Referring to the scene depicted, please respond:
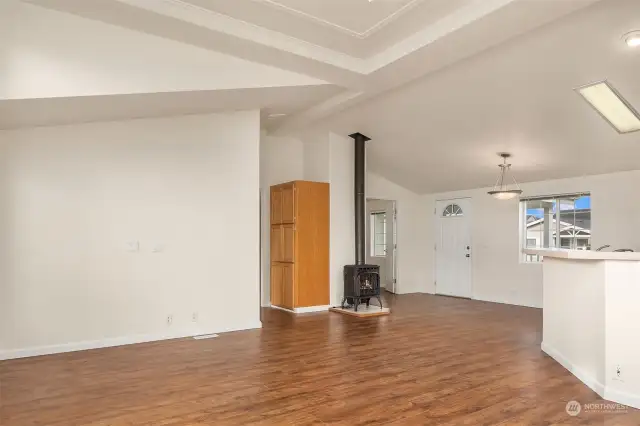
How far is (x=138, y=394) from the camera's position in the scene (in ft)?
11.7

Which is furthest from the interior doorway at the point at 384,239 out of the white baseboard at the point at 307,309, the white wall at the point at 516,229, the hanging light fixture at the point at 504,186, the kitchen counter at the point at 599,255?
the kitchen counter at the point at 599,255

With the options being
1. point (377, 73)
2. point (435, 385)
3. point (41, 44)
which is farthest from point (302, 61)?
point (435, 385)

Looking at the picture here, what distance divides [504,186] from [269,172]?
4205 mm

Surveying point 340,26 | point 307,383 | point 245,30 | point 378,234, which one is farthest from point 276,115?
point 378,234

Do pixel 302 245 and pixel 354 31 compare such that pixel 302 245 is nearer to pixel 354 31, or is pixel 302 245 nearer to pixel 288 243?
pixel 288 243

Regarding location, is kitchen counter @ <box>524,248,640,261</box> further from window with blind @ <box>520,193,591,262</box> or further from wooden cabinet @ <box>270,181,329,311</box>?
wooden cabinet @ <box>270,181,329,311</box>

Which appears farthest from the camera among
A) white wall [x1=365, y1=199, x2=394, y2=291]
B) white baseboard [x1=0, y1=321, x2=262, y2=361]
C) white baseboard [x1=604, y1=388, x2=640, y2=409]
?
white wall [x1=365, y1=199, x2=394, y2=291]

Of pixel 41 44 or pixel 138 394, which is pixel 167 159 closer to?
pixel 41 44

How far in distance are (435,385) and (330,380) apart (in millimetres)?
867

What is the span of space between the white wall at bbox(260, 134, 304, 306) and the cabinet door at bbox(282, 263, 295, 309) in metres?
0.53

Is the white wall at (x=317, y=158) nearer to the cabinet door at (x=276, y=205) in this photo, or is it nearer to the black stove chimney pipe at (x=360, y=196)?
the black stove chimney pipe at (x=360, y=196)

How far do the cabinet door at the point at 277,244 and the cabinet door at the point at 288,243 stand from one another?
6cm

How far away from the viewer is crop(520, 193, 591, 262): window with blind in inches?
285

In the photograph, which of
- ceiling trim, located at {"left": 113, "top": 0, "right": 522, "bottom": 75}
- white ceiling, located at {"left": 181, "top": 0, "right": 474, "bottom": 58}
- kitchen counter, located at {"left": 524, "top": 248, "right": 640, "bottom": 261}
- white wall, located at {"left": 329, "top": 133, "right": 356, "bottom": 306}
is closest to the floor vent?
white wall, located at {"left": 329, "top": 133, "right": 356, "bottom": 306}
